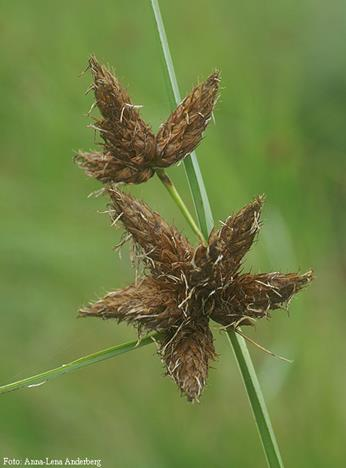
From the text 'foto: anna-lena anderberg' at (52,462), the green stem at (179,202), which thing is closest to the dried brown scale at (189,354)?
the green stem at (179,202)

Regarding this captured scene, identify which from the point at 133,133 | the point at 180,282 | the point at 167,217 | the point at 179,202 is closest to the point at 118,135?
the point at 133,133

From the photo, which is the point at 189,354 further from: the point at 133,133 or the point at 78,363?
the point at 133,133

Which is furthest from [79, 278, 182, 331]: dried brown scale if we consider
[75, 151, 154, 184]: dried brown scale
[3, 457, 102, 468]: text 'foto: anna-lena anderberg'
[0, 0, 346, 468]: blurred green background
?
[3, 457, 102, 468]: text 'foto: anna-lena anderberg'

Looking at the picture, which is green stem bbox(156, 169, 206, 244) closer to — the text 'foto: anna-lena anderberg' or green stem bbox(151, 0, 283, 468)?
green stem bbox(151, 0, 283, 468)

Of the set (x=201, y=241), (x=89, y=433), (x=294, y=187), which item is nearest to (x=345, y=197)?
(x=294, y=187)

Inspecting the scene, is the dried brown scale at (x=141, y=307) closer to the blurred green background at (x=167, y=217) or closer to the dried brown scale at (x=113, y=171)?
the dried brown scale at (x=113, y=171)

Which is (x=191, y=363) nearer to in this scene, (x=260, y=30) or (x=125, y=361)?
(x=125, y=361)
